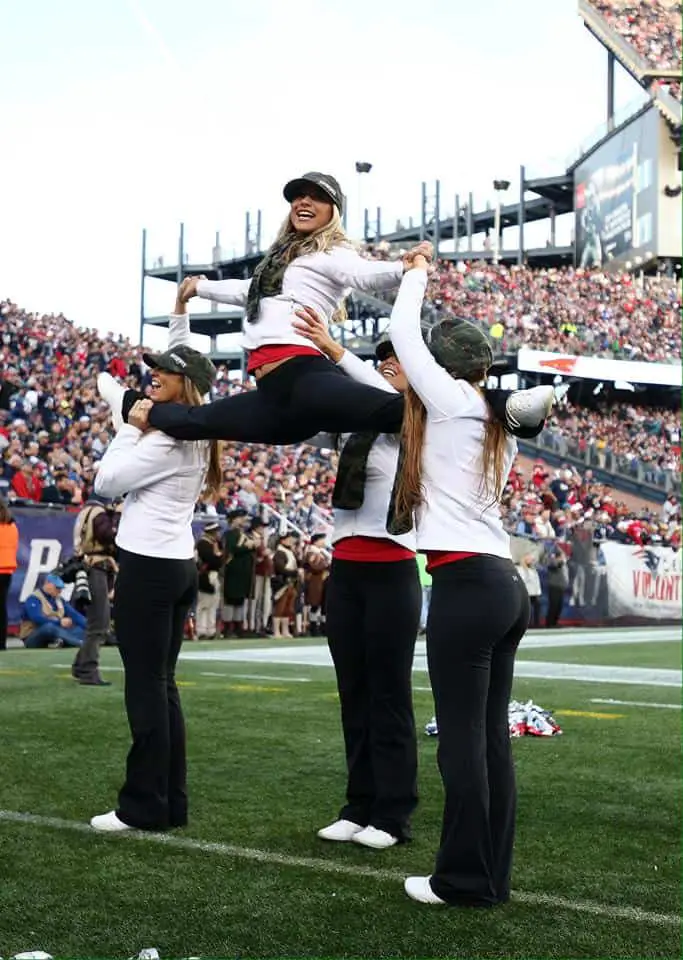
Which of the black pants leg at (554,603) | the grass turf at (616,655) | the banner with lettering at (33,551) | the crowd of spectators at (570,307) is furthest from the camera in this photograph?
the crowd of spectators at (570,307)

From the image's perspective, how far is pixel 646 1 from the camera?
6188 cm

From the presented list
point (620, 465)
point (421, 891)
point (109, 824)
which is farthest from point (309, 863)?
point (620, 465)

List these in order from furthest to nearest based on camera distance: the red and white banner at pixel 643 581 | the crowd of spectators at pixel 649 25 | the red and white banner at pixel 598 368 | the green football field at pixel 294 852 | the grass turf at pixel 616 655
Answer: the crowd of spectators at pixel 649 25 → the red and white banner at pixel 598 368 → the red and white banner at pixel 643 581 → the grass turf at pixel 616 655 → the green football field at pixel 294 852

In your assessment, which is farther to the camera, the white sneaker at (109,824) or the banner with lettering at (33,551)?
the banner with lettering at (33,551)

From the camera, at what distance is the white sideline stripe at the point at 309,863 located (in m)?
3.63

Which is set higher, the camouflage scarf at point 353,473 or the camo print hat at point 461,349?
the camo print hat at point 461,349

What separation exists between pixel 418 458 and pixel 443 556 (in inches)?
11.4

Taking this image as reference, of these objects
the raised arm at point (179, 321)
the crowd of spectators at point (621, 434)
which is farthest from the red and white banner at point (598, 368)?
the raised arm at point (179, 321)

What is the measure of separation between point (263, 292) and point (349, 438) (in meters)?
0.60

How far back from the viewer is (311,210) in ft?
14.9

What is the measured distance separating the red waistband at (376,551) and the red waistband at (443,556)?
801mm

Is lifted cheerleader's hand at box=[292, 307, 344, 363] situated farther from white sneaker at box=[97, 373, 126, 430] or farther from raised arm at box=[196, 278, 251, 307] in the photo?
white sneaker at box=[97, 373, 126, 430]

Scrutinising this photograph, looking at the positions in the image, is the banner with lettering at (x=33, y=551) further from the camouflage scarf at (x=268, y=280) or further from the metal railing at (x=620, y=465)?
the metal railing at (x=620, y=465)

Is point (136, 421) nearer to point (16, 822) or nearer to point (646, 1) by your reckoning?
point (16, 822)
